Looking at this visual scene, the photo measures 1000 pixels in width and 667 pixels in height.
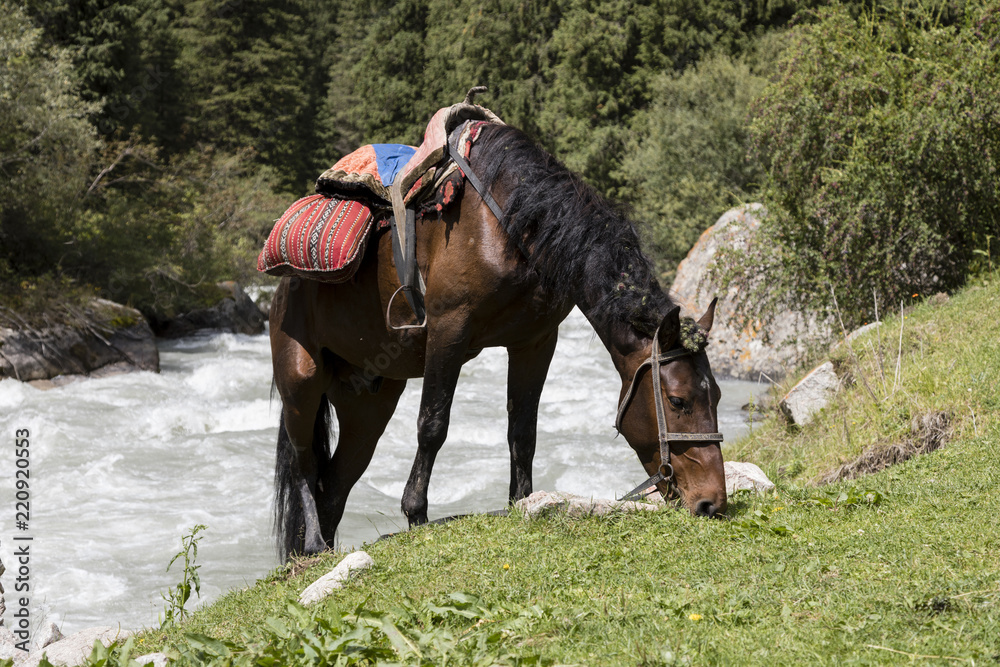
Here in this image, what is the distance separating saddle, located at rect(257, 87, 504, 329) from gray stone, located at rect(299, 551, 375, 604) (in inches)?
49.6

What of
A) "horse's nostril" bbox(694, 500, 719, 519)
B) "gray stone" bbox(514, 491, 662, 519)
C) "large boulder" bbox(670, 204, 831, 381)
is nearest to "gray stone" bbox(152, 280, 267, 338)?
"large boulder" bbox(670, 204, 831, 381)

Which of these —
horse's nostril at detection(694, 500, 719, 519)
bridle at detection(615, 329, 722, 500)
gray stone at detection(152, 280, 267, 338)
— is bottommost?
gray stone at detection(152, 280, 267, 338)

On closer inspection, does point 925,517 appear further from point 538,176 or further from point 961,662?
point 538,176

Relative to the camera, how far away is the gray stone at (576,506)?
404cm

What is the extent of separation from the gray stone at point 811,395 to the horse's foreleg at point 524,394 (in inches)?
137

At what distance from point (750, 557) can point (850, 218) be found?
23.5ft

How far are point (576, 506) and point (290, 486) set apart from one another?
2231mm

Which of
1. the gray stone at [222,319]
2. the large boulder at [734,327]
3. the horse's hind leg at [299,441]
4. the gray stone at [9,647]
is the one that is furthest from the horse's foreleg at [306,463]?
the gray stone at [222,319]

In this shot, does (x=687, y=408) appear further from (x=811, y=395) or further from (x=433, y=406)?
(x=811, y=395)

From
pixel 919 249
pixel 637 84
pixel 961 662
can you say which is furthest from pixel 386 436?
pixel 637 84

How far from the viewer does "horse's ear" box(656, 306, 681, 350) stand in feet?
11.8

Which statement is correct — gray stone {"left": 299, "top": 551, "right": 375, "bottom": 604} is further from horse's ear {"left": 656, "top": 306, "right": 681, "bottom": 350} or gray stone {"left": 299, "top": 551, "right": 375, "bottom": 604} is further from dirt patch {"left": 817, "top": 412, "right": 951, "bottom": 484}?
dirt patch {"left": 817, "top": 412, "right": 951, "bottom": 484}

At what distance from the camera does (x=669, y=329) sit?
12.1ft

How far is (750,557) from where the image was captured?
10.7 feet
